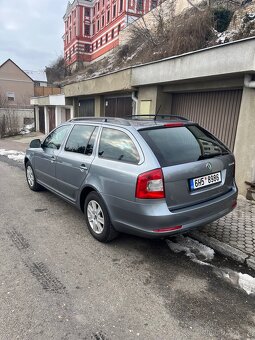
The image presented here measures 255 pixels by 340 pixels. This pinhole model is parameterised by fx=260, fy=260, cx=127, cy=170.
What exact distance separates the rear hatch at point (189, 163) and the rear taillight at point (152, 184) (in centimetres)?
6

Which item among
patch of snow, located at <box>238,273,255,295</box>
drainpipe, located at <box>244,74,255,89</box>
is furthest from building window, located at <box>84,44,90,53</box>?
patch of snow, located at <box>238,273,255,295</box>

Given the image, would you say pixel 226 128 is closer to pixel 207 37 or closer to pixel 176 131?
pixel 176 131

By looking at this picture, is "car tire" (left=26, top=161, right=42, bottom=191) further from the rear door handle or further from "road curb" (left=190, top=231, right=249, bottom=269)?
"road curb" (left=190, top=231, right=249, bottom=269)

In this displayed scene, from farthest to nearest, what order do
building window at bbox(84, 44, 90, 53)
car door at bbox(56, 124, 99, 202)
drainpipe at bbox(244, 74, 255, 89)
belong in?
building window at bbox(84, 44, 90, 53)
drainpipe at bbox(244, 74, 255, 89)
car door at bbox(56, 124, 99, 202)

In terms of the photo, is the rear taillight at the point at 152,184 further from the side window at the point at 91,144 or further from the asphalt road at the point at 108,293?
the side window at the point at 91,144

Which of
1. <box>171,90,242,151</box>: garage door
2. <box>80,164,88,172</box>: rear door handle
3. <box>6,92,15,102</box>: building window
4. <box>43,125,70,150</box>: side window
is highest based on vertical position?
<box>6,92,15,102</box>: building window

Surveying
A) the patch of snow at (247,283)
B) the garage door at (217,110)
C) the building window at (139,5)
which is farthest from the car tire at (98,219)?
the building window at (139,5)

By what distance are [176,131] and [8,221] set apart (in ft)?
10.3

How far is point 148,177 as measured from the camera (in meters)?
2.79

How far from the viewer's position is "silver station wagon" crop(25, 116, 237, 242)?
283 centimetres

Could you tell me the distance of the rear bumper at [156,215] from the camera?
280 centimetres

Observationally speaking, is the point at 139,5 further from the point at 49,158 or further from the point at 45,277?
the point at 45,277

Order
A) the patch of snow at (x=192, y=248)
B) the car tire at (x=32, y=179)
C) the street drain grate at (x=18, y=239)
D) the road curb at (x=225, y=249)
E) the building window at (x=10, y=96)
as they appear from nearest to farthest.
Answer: the road curb at (x=225, y=249)
the patch of snow at (x=192, y=248)
the street drain grate at (x=18, y=239)
the car tire at (x=32, y=179)
the building window at (x=10, y=96)

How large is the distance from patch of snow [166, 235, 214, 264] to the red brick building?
4174 cm
